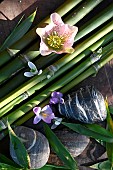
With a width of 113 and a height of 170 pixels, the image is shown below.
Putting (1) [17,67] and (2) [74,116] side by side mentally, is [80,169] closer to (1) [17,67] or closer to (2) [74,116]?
(2) [74,116]

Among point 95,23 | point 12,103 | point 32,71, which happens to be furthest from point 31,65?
point 95,23

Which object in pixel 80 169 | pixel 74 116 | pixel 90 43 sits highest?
pixel 90 43

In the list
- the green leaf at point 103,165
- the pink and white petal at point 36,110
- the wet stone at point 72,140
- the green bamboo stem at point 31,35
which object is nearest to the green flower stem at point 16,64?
the green bamboo stem at point 31,35

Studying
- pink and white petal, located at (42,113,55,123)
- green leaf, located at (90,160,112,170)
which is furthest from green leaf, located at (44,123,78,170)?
green leaf, located at (90,160,112,170)

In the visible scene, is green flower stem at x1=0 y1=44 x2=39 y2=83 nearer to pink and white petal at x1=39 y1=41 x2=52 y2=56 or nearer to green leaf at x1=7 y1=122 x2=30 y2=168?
pink and white petal at x1=39 y1=41 x2=52 y2=56

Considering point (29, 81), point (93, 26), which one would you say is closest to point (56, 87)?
point (29, 81)

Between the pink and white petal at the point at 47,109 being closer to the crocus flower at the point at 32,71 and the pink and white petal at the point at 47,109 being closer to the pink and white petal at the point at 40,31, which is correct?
the crocus flower at the point at 32,71

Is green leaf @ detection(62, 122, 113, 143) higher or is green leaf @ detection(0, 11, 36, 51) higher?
green leaf @ detection(0, 11, 36, 51)
